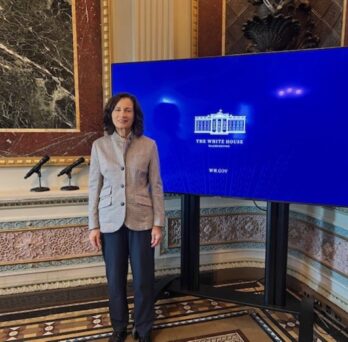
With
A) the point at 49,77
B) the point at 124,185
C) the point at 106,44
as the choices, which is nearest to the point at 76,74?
the point at 49,77

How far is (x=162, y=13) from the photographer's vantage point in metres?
2.68

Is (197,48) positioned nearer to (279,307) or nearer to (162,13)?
(162,13)

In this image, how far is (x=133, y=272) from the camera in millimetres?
1974

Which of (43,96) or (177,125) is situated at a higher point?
(43,96)

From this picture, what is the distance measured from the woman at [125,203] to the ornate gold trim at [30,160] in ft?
2.84

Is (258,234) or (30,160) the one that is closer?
(30,160)

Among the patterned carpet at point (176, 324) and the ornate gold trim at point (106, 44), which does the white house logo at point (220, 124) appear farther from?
the patterned carpet at point (176, 324)

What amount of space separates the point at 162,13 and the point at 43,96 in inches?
42.7

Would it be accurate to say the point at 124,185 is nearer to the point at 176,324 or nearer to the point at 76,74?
the point at 176,324

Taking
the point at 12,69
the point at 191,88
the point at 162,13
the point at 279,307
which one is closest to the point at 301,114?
the point at 191,88

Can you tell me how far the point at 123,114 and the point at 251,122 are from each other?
2.37 feet

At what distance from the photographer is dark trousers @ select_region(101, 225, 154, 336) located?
192 cm

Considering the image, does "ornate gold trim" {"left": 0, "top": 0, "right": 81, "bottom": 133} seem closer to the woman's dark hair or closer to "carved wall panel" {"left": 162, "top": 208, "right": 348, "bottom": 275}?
the woman's dark hair

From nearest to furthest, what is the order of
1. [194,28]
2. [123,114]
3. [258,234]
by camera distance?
[123,114]
[194,28]
[258,234]
